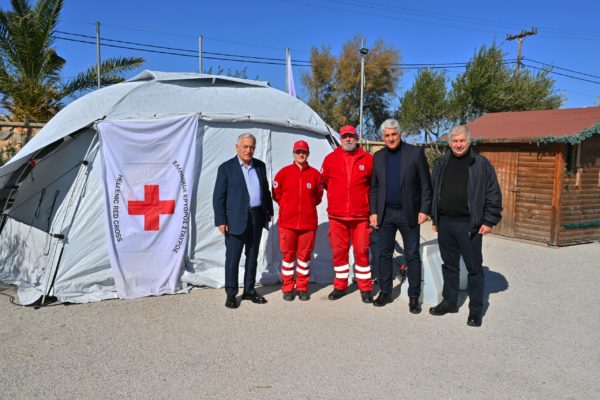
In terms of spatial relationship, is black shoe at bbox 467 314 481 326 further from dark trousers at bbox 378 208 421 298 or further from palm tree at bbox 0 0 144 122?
palm tree at bbox 0 0 144 122

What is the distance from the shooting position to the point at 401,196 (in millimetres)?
4816

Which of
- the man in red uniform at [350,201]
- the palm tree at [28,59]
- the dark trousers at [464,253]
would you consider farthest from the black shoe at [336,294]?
the palm tree at [28,59]

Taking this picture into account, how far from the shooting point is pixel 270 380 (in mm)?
3418

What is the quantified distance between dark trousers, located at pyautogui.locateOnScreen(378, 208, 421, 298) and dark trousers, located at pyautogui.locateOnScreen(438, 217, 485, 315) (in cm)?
27

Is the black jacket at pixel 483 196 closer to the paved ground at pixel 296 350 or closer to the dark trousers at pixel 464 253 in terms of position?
the dark trousers at pixel 464 253

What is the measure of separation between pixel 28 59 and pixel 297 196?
985 cm

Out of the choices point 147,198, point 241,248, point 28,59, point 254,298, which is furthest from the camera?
point 28,59

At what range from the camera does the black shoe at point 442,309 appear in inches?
191

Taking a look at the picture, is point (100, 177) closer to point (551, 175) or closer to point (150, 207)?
point (150, 207)

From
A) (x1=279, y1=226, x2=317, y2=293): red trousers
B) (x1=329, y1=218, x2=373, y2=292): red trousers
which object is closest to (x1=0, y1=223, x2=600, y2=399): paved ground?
(x1=279, y1=226, x2=317, y2=293): red trousers

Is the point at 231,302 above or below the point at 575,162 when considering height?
below

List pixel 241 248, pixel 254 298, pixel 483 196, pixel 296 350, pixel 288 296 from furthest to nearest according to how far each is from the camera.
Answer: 1. pixel 288 296
2. pixel 254 298
3. pixel 241 248
4. pixel 483 196
5. pixel 296 350

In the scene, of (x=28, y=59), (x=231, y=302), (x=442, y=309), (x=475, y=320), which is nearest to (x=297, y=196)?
(x=231, y=302)

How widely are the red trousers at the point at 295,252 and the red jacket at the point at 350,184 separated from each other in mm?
405
